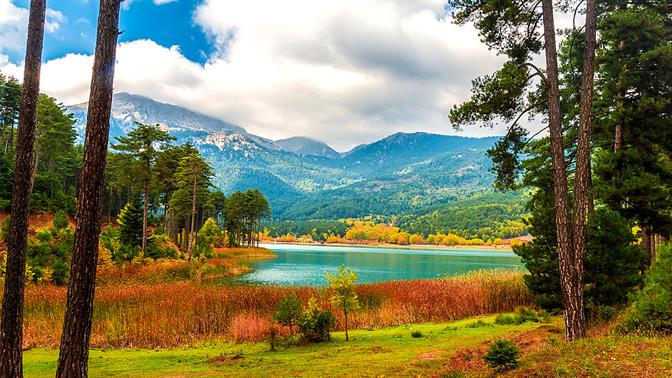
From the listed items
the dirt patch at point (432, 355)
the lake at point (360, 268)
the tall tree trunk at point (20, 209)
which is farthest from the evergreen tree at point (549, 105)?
the lake at point (360, 268)

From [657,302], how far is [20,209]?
1178 cm

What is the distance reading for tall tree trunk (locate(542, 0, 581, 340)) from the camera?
911 centimetres

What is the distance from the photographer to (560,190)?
9.47 meters

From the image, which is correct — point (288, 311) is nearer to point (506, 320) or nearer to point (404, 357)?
point (404, 357)

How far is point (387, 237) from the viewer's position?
188875 mm

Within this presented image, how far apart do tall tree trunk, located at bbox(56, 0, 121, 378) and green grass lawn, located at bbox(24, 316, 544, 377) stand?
9.96 feet

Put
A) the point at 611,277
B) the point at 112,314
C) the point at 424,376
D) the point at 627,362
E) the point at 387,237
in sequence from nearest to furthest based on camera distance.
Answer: the point at 627,362 < the point at 424,376 < the point at 611,277 < the point at 112,314 < the point at 387,237

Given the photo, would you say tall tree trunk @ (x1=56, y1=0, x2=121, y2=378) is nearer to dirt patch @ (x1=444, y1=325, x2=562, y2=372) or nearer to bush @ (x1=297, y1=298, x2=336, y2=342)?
dirt patch @ (x1=444, y1=325, x2=562, y2=372)

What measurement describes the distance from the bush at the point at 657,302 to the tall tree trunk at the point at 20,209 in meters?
11.3

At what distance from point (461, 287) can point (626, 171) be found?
828cm

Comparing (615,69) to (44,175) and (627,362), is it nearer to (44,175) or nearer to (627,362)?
(627,362)

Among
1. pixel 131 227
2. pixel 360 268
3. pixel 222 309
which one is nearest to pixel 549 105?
pixel 222 309

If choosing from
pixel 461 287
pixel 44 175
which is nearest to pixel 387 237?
pixel 44 175

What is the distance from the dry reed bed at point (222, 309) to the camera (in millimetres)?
12922
